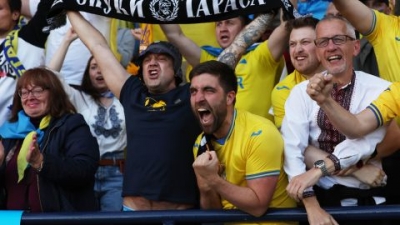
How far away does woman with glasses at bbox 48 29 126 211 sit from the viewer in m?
7.04

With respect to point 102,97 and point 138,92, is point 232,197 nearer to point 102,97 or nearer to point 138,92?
point 138,92

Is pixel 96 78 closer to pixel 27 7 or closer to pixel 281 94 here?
pixel 27 7

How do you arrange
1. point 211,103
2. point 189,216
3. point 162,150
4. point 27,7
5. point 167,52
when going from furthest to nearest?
point 27,7, point 167,52, point 162,150, point 211,103, point 189,216

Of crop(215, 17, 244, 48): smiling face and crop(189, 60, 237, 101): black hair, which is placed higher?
crop(215, 17, 244, 48): smiling face

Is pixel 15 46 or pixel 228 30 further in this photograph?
pixel 15 46

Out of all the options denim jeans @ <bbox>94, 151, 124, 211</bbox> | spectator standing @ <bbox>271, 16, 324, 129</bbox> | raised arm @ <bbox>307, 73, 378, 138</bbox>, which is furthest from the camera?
denim jeans @ <bbox>94, 151, 124, 211</bbox>

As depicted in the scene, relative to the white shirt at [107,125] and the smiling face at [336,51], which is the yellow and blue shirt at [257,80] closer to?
the white shirt at [107,125]

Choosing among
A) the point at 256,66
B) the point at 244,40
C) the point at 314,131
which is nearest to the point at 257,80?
the point at 256,66

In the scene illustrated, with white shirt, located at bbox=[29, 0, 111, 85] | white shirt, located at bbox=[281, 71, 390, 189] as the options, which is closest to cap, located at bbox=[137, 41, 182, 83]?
white shirt, located at bbox=[281, 71, 390, 189]

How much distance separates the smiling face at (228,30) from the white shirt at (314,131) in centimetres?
162

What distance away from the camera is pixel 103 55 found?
6.25 m

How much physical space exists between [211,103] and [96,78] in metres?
2.07

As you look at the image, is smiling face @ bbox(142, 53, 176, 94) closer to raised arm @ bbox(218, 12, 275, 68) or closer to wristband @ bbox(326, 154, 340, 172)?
raised arm @ bbox(218, 12, 275, 68)

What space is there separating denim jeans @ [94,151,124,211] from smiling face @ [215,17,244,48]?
116 cm
